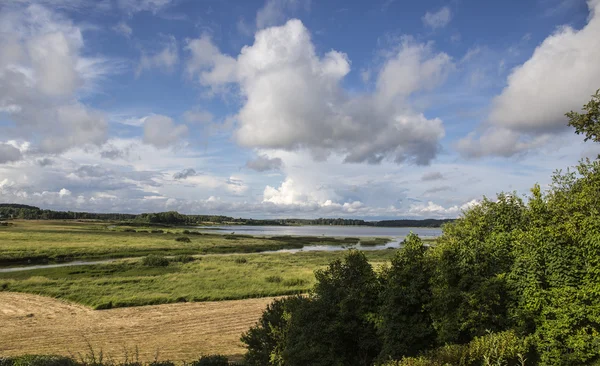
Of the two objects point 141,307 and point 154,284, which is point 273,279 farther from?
point 141,307

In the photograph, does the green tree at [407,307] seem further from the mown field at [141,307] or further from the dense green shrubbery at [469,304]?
the mown field at [141,307]

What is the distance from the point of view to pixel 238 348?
2200cm

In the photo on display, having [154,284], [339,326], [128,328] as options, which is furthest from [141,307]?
[339,326]

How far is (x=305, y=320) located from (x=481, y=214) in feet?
35.0

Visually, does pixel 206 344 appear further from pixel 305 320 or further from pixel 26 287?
pixel 26 287

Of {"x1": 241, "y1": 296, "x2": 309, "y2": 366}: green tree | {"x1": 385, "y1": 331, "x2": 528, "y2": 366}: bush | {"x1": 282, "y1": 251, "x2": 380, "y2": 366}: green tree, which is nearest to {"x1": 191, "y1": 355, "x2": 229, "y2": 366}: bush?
{"x1": 241, "y1": 296, "x2": 309, "y2": 366}: green tree

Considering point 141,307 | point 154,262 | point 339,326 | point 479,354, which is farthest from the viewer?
point 154,262

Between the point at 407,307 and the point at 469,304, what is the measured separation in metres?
1.92

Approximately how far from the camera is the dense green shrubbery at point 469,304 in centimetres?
1057

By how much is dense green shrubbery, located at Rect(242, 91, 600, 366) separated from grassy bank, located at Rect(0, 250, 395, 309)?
22.7 metres

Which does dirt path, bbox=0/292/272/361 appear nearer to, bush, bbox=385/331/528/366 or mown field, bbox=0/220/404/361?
mown field, bbox=0/220/404/361

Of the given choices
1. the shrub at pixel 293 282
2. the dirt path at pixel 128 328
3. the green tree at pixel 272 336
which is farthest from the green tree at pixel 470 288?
the shrub at pixel 293 282

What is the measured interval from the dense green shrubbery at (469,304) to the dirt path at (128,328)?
9689 mm

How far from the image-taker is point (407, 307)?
39.8 feet
